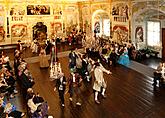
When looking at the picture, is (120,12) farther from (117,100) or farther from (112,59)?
(117,100)

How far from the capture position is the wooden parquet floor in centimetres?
922

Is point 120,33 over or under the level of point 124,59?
over

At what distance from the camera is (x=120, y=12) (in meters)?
20.4

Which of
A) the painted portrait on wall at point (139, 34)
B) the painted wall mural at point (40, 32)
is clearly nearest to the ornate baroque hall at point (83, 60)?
the painted portrait on wall at point (139, 34)

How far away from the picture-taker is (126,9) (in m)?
19.5

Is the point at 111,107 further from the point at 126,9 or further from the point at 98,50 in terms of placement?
the point at 126,9

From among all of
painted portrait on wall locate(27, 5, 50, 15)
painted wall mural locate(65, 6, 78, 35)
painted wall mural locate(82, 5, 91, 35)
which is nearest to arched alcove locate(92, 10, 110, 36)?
painted wall mural locate(82, 5, 91, 35)

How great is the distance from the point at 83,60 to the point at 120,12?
871 cm

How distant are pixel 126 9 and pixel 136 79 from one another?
7941 mm

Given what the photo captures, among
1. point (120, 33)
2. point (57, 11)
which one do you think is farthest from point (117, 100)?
point (57, 11)

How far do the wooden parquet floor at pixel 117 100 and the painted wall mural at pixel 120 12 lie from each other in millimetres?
6781

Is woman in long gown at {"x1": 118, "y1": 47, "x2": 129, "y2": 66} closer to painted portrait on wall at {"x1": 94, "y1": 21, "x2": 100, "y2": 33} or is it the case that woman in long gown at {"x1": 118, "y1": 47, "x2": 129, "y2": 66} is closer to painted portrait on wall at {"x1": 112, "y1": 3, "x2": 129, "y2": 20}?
painted portrait on wall at {"x1": 112, "y1": 3, "x2": 129, "y2": 20}

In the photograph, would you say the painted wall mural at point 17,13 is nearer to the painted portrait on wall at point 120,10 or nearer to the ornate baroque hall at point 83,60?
the ornate baroque hall at point 83,60

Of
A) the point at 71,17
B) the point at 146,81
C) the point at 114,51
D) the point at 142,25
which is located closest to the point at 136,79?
the point at 146,81
